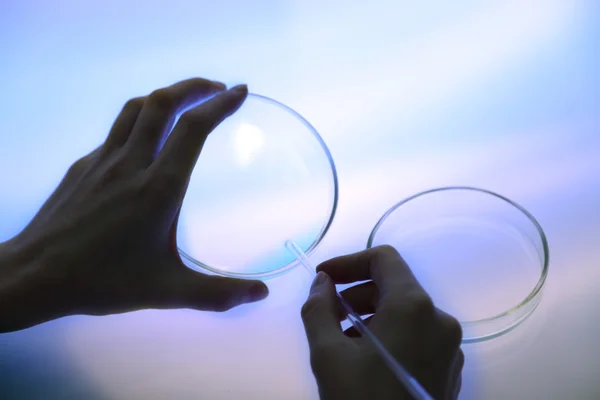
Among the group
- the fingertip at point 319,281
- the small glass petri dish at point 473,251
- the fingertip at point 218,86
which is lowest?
the small glass petri dish at point 473,251

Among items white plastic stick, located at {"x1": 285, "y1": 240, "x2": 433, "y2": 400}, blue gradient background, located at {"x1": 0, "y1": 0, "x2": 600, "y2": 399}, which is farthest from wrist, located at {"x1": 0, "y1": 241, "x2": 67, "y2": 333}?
white plastic stick, located at {"x1": 285, "y1": 240, "x2": 433, "y2": 400}

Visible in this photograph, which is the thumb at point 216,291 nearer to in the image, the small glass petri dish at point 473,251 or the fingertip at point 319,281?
the fingertip at point 319,281

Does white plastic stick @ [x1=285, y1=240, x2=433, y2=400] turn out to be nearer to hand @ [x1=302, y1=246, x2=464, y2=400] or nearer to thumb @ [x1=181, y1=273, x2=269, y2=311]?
hand @ [x1=302, y1=246, x2=464, y2=400]

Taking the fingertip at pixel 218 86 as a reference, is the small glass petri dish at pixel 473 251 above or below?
below

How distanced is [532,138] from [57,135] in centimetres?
77

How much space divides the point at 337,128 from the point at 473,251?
29cm

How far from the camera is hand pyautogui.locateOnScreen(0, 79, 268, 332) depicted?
2.09ft

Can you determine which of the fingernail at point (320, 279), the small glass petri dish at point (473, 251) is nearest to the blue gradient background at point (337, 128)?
the small glass petri dish at point (473, 251)

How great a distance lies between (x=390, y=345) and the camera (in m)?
0.54

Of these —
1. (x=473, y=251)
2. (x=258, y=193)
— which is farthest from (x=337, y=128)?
(x=473, y=251)

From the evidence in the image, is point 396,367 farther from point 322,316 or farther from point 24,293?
point 24,293

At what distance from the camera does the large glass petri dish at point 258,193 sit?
78cm

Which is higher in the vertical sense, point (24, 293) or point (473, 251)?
point (24, 293)

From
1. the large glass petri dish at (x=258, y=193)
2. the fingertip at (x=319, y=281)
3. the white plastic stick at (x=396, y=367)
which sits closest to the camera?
the white plastic stick at (x=396, y=367)
